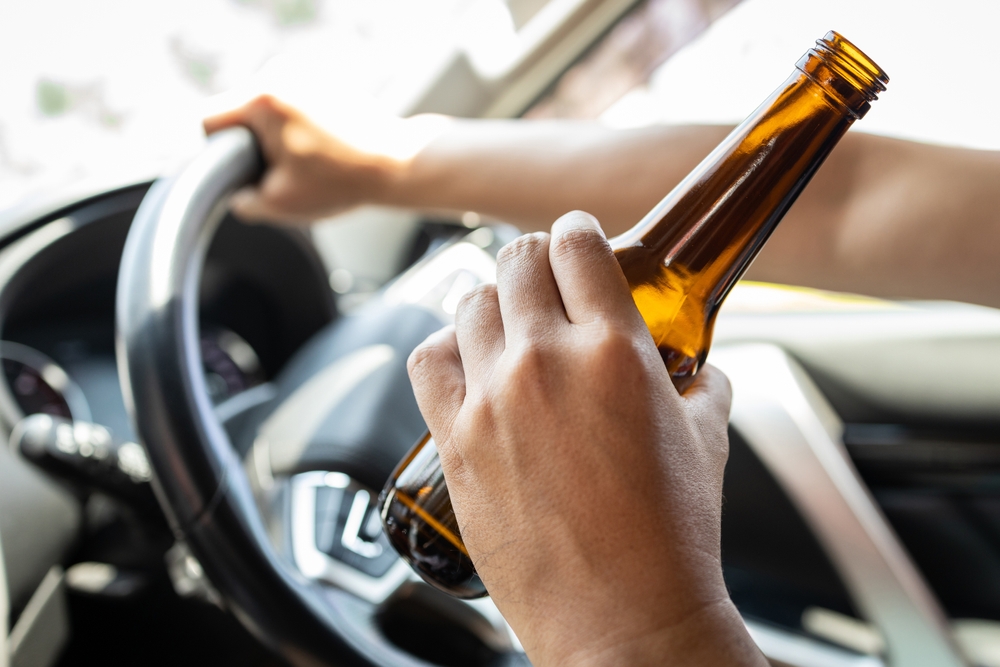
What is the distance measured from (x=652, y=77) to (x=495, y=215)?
0.84 m

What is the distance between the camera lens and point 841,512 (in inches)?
29.7

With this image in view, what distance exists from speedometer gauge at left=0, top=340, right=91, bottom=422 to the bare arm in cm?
34

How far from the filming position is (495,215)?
655mm

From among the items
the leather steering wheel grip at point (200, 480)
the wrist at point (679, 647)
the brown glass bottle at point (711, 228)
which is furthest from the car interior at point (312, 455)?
the wrist at point (679, 647)

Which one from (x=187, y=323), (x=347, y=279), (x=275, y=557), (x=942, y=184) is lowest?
(x=347, y=279)

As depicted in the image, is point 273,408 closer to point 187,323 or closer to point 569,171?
point 187,323

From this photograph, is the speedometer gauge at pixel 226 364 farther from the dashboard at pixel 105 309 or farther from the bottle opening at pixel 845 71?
the bottle opening at pixel 845 71

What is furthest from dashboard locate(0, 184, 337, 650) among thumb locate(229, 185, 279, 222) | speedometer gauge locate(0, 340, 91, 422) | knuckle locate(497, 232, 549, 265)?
knuckle locate(497, 232, 549, 265)

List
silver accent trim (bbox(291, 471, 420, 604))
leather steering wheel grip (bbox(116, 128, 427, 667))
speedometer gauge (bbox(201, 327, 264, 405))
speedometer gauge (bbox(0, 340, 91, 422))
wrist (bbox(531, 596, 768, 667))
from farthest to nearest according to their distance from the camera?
speedometer gauge (bbox(201, 327, 264, 405)) → speedometer gauge (bbox(0, 340, 91, 422)) → silver accent trim (bbox(291, 471, 420, 604)) → leather steering wheel grip (bbox(116, 128, 427, 667)) → wrist (bbox(531, 596, 768, 667))

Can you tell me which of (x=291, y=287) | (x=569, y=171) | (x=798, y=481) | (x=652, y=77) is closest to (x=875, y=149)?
(x=569, y=171)

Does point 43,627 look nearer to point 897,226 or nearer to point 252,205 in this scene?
point 252,205

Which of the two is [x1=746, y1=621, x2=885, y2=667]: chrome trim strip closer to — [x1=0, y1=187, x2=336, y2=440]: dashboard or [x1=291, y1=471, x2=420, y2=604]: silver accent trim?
[x1=291, y1=471, x2=420, y2=604]: silver accent trim

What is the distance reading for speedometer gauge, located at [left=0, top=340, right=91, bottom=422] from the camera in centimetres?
79

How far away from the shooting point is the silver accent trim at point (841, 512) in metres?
0.73
